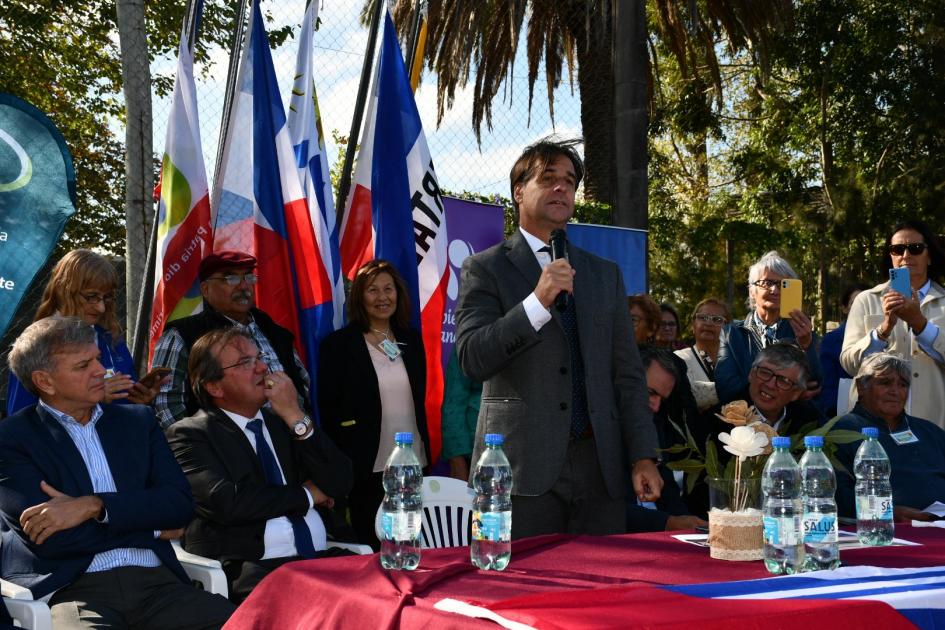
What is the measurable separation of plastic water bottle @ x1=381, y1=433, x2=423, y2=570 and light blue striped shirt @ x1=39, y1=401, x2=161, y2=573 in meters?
1.04

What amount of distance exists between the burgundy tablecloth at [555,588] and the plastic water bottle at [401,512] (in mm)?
43

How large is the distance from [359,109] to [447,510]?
2988 mm

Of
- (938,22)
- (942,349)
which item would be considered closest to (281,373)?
(942,349)

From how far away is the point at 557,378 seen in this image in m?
3.04

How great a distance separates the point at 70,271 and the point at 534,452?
215cm

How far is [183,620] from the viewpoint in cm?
317

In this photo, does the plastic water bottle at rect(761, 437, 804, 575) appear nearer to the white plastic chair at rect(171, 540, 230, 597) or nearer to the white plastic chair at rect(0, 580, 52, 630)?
the white plastic chair at rect(171, 540, 230, 597)

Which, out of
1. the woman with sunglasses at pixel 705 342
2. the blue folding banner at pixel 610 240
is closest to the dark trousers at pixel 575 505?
the woman with sunglasses at pixel 705 342

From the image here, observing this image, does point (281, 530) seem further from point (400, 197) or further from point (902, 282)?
point (902, 282)

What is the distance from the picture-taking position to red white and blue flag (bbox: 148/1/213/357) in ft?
15.4

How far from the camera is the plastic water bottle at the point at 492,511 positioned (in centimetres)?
240

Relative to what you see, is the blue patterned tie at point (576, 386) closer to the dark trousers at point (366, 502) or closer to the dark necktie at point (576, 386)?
the dark necktie at point (576, 386)

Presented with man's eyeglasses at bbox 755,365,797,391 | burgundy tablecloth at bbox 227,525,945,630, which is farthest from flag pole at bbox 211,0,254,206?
burgundy tablecloth at bbox 227,525,945,630

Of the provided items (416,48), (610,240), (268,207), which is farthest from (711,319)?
(268,207)
